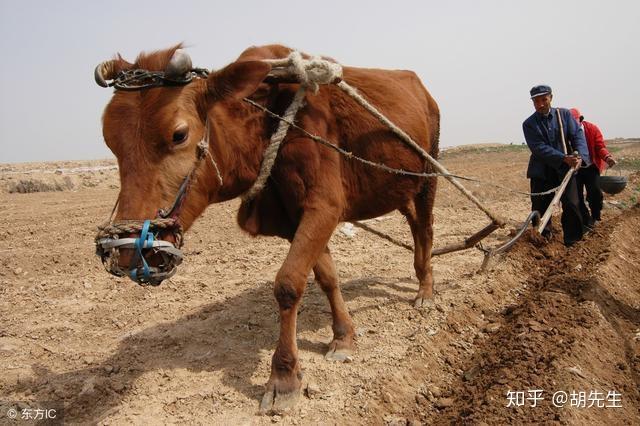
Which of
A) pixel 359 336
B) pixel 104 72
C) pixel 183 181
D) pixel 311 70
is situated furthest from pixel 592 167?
pixel 104 72

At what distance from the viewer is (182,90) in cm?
326

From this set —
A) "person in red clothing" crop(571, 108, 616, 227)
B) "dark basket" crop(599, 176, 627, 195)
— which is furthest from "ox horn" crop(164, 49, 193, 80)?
"dark basket" crop(599, 176, 627, 195)

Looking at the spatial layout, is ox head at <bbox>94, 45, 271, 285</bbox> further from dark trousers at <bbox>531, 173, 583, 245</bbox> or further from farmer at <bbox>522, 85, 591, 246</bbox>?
dark trousers at <bbox>531, 173, 583, 245</bbox>

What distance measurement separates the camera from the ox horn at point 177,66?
10.3 feet

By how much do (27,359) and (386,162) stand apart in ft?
11.8

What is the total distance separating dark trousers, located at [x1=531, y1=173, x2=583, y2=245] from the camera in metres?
6.90

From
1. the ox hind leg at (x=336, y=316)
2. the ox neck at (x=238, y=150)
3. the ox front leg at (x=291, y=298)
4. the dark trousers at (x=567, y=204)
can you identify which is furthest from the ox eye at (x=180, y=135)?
the dark trousers at (x=567, y=204)

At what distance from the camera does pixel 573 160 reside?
6.50 meters

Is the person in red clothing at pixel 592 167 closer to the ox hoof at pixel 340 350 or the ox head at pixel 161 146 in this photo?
the ox hoof at pixel 340 350

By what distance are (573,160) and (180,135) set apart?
211 inches

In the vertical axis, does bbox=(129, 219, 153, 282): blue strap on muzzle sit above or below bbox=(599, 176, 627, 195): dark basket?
above

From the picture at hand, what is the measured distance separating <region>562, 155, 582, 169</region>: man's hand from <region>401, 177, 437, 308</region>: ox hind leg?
84.0 inches

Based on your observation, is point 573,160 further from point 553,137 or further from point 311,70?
point 311,70

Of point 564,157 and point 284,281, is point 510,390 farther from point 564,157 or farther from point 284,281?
point 564,157
